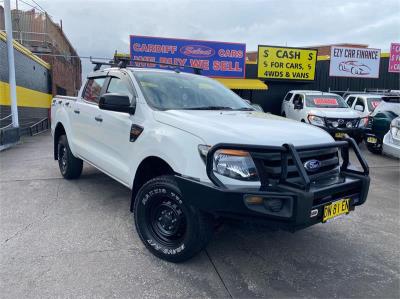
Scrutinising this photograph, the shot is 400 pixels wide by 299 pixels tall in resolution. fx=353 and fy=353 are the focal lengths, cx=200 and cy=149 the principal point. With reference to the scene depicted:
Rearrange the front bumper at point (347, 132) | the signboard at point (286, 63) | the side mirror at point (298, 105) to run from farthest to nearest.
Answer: the signboard at point (286, 63) → the side mirror at point (298, 105) → the front bumper at point (347, 132)

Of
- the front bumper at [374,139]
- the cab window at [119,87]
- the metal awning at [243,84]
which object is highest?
the metal awning at [243,84]

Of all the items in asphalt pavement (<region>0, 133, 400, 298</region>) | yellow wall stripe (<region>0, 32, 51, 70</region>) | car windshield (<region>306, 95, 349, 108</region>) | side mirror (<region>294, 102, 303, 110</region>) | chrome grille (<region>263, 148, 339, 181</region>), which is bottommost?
asphalt pavement (<region>0, 133, 400, 298</region>)

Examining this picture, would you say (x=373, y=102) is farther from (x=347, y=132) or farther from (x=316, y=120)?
(x=316, y=120)

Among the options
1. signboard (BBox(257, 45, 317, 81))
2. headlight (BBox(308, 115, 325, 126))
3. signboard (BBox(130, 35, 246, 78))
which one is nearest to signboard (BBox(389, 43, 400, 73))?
signboard (BBox(257, 45, 317, 81))

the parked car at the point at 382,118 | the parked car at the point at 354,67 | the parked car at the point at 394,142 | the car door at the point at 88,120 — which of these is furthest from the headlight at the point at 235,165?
the parked car at the point at 354,67

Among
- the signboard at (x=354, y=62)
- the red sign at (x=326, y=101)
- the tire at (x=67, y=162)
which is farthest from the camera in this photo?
the signboard at (x=354, y=62)

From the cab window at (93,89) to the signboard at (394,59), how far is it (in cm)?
2043

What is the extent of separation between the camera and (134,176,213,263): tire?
288cm

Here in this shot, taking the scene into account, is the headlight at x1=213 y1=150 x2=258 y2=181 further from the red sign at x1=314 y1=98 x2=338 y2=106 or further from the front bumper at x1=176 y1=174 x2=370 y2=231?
the red sign at x1=314 y1=98 x2=338 y2=106

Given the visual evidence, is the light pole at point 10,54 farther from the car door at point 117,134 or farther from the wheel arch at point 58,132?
the car door at point 117,134

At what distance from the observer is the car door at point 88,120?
15.0ft

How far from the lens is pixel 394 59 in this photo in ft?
68.3

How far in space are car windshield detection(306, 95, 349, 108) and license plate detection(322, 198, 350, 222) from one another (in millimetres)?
9345

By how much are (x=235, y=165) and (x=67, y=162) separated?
385 cm
